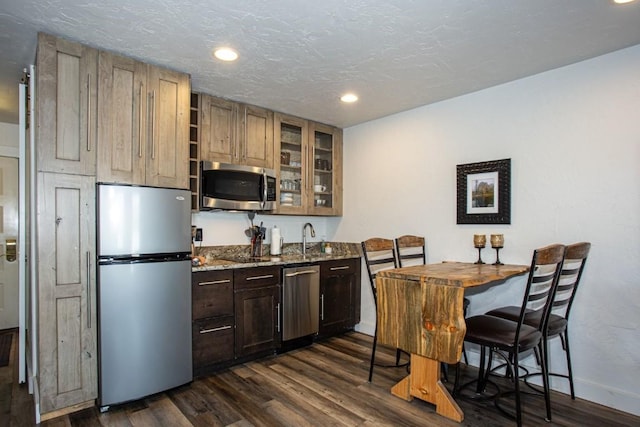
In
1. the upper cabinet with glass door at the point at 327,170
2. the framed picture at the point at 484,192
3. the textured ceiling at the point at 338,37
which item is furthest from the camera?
the upper cabinet with glass door at the point at 327,170

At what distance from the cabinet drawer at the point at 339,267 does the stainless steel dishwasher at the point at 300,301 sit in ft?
0.34

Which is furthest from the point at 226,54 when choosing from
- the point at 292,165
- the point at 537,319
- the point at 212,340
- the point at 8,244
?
the point at 8,244

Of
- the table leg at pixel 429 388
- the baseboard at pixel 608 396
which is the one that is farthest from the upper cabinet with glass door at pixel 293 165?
the baseboard at pixel 608 396

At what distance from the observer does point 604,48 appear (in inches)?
95.7

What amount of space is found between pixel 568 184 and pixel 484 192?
0.62m

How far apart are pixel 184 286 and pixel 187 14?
1.81 m

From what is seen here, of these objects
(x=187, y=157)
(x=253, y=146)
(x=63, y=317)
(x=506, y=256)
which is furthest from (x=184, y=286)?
(x=506, y=256)

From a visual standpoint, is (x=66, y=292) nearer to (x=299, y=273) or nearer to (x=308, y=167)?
(x=299, y=273)

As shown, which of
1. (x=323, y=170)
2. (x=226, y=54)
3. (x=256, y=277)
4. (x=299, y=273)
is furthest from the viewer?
(x=323, y=170)

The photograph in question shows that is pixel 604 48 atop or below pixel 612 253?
atop

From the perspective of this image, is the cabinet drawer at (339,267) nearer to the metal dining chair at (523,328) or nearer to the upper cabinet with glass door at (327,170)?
Result: the upper cabinet with glass door at (327,170)

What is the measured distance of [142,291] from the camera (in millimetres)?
2439

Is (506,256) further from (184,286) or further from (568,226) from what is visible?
(184,286)

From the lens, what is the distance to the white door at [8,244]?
4.19 meters
